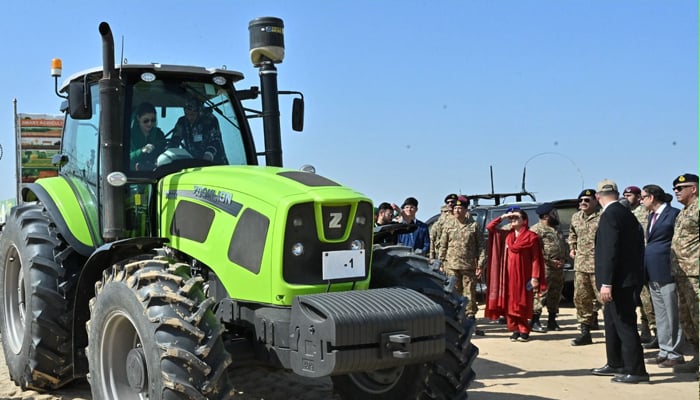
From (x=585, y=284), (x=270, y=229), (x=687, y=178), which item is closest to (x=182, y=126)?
(x=270, y=229)

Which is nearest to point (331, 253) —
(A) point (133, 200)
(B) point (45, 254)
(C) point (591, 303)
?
(A) point (133, 200)

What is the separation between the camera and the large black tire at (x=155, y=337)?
4258 mm

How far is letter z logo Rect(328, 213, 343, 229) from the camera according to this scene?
15.6ft

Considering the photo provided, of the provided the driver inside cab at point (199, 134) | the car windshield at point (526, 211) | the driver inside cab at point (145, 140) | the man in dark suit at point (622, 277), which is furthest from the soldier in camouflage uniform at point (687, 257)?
the driver inside cab at point (145, 140)

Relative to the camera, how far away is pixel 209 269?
17.2ft

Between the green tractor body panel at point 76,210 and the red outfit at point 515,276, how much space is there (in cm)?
572

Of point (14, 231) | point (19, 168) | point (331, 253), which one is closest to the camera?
point (331, 253)

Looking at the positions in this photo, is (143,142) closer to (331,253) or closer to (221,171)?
(221,171)

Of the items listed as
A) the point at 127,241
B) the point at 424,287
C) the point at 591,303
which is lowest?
the point at 591,303

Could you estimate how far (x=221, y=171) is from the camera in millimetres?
5324

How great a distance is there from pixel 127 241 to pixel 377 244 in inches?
73.4

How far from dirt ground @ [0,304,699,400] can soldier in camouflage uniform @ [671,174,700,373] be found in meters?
0.52

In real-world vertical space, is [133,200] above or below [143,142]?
below

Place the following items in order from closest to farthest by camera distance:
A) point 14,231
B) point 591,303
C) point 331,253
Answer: point 331,253, point 14,231, point 591,303
